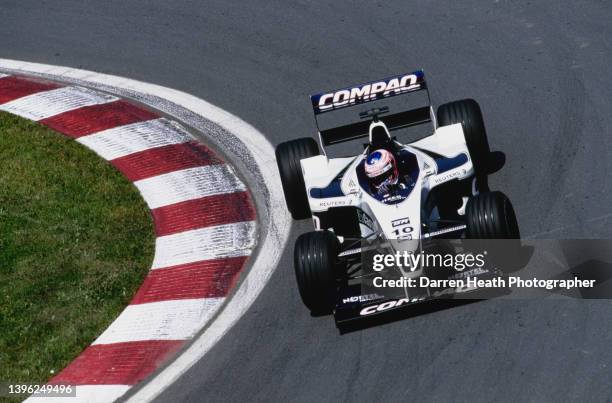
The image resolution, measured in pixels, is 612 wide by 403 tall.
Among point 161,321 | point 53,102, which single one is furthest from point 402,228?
point 53,102

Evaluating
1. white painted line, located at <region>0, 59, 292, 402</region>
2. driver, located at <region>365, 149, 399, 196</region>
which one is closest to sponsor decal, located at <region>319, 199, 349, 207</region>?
driver, located at <region>365, 149, 399, 196</region>

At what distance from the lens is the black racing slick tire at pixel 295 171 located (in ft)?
32.2

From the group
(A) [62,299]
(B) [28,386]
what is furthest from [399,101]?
(B) [28,386]

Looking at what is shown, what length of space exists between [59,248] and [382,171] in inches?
129

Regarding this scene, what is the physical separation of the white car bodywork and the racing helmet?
16cm

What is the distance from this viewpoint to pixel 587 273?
27.7 feet

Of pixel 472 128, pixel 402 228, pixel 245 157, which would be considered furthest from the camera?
pixel 245 157

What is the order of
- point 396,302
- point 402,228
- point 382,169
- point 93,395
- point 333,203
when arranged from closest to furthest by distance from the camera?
point 396,302 < point 93,395 < point 402,228 < point 382,169 < point 333,203

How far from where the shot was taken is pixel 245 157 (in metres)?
11.4

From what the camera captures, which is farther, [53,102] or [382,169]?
[53,102]

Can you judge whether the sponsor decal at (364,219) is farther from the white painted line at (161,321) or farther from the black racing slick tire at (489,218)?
the white painted line at (161,321)

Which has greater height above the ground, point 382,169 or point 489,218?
point 382,169

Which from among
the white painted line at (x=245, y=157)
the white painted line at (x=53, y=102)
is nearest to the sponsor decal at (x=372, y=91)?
the white painted line at (x=245, y=157)

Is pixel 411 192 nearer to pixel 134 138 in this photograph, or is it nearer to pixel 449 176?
pixel 449 176
